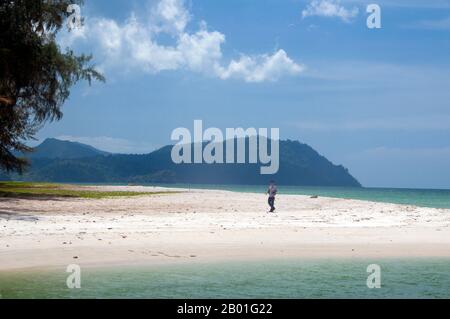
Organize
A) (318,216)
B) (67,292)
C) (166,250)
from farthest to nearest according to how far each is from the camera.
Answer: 1. (318,216)
2. (166,250)
3. (67,292)

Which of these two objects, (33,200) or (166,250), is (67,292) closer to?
(166,250)

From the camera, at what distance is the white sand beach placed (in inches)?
731

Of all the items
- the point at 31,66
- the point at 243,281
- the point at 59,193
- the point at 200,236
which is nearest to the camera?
the point at 243,281

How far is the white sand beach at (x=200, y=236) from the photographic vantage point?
18562 mm

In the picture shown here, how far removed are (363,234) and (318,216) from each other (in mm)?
8698

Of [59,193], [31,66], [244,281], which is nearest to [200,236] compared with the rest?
[244,281]

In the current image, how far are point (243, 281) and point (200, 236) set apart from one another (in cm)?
715

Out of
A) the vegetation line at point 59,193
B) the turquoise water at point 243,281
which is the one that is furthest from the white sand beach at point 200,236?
the vegetation line at point 59,193

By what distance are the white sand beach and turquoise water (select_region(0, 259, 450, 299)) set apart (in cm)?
128

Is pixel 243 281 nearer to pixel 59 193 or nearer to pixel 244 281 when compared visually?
pixel 244 281

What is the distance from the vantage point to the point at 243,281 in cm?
1551

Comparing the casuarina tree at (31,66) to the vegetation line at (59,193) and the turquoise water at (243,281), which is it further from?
the turquoise water at (243,281)
